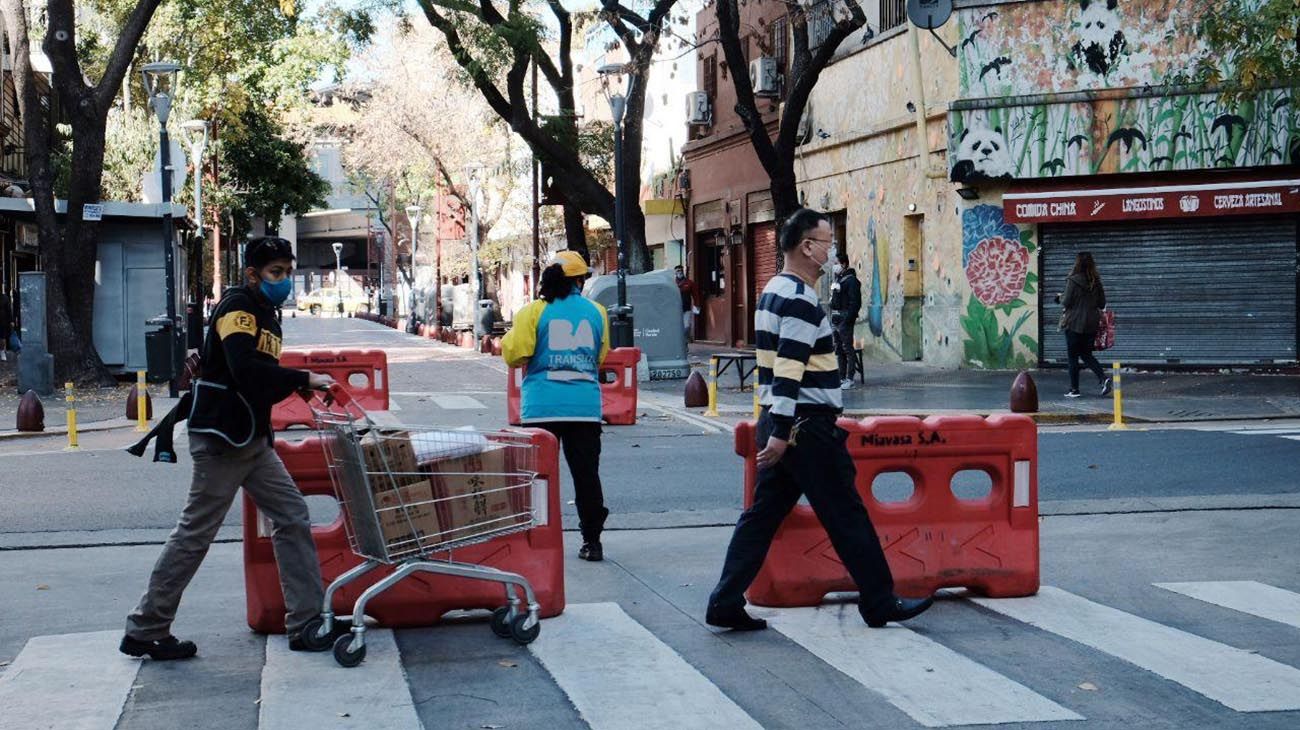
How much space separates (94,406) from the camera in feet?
70.8

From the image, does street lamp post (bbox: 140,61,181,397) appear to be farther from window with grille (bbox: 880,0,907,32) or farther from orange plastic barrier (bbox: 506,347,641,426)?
window with grille (bbox: 880,0,907,32)

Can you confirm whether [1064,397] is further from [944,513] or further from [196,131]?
[196,131]

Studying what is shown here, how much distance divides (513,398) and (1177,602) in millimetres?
10279

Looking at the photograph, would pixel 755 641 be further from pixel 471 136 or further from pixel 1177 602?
pixel 471 136

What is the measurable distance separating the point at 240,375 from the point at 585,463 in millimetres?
2768

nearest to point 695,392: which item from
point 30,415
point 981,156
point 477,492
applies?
point 30,415

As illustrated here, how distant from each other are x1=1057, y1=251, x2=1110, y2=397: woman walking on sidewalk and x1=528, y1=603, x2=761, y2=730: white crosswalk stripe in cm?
1383

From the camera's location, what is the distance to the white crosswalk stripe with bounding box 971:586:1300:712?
599 cm

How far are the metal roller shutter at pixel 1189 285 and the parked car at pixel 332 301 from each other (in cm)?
8414

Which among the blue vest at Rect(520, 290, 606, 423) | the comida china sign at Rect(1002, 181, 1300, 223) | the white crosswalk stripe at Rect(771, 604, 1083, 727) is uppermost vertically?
the comida china sign at Rect(1002, 181, 1300, 223)

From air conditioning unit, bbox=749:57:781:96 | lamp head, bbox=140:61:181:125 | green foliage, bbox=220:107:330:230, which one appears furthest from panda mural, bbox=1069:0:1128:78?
green foliage, bbox=220:107:330:230

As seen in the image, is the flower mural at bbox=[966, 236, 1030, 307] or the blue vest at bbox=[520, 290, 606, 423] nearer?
the blue vest at bbox=[520, 290, 606, 423]

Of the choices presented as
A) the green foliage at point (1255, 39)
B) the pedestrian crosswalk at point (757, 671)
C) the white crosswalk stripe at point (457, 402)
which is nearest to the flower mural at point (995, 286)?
the green foliage at point (1255, 39)

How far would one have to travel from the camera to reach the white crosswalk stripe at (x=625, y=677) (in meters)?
5.73
